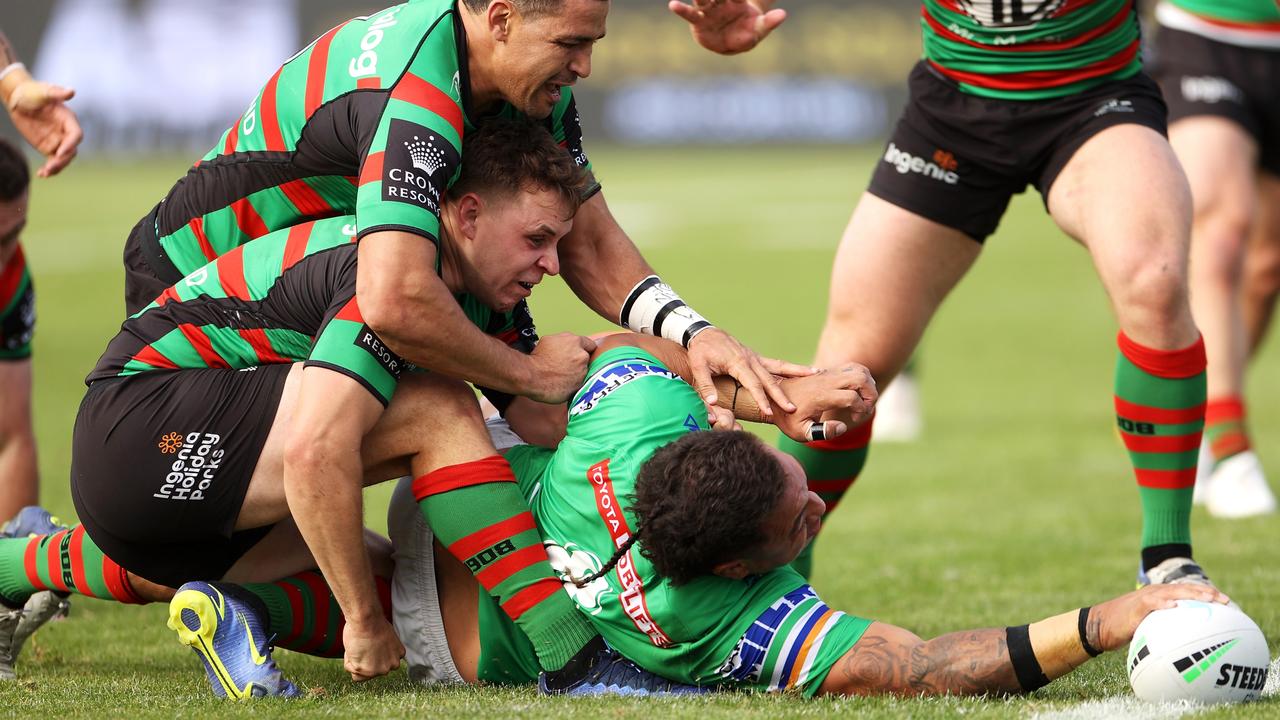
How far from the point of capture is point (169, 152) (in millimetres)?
24797

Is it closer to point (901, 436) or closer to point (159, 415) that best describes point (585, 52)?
point (159, 415)

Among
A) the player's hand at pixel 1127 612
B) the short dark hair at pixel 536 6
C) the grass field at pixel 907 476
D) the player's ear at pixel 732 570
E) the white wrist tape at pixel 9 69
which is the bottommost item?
the grass field at pixel 907 476

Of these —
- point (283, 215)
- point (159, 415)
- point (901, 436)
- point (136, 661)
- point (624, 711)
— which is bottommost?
point (901, 436)

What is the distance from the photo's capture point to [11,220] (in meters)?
5.45

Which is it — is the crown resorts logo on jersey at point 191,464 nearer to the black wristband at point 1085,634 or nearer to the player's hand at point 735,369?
the player's hand at point 735,369

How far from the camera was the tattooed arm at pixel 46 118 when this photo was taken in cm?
490

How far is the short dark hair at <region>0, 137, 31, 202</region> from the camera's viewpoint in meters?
5.32

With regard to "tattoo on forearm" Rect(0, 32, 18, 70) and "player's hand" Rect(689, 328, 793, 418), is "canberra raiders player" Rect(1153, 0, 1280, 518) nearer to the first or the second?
"player's hand" Rect(689, 328, 793, 418)

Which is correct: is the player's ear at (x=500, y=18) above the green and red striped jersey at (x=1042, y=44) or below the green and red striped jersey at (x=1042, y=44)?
above

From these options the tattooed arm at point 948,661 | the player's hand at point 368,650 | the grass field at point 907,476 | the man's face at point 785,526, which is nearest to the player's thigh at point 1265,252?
the grass field at point 907,476

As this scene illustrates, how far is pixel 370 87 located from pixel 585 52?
0.57 metres

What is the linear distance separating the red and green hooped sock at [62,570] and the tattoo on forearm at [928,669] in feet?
6.90

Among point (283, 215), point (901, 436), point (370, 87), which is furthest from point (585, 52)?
point (901, 436)

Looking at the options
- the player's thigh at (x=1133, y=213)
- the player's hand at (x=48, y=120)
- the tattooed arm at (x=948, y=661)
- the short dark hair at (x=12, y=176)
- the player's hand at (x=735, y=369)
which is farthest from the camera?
the short dark hair at (x=12, y=176)
